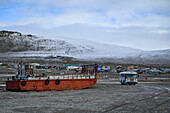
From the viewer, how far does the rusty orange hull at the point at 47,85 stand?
24373 mm

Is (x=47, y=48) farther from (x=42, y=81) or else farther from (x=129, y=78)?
(x=42, y=81)

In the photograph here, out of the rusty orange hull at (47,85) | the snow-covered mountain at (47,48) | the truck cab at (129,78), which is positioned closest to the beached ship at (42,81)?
the rusty orange hull at (47,85)

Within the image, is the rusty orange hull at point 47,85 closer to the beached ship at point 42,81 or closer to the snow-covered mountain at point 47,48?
the beached ship at point 42,81

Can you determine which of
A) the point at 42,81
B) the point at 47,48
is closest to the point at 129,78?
the point at 42,81

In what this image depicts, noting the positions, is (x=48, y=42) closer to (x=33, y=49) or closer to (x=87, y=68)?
(x=33, y=49)

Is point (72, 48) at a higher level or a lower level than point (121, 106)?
higher

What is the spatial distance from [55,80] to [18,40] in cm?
13372

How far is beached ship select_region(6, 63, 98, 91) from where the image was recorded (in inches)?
966

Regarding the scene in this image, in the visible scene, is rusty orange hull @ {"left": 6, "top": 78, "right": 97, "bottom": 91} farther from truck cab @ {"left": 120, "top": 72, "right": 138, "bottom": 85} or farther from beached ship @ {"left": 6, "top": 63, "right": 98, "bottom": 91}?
truck cab @ {"left": 120, "top": 72, "right": 138, "bottom": 85}

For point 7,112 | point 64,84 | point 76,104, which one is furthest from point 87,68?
point 7,112

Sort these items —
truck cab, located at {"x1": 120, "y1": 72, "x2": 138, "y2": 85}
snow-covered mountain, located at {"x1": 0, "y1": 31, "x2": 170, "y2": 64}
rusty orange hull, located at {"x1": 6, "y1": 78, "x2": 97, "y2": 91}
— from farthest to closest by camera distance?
snow-covered mountain, located at {"x1": 0, "y1": 31, "x2": 170, "y2": 64} → truck cab, located at {"x1": 120, "y1": 72, "x2": 138, "y2": 85} → rusty orange hull, located at {"x1": 6, "y1": 78, "x2": 97, "y2": 91}

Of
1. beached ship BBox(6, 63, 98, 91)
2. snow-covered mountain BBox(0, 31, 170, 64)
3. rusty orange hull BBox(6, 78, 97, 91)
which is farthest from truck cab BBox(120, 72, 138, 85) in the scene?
snow-covered mountain BBox(0, 31, 170, 64)

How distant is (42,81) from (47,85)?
2.24 ft

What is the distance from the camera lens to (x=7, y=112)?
14.2 metres
